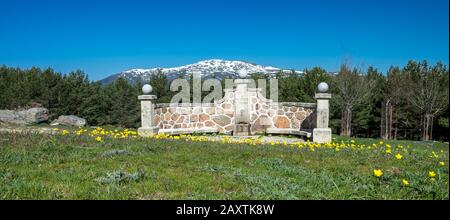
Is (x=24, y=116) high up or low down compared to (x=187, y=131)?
up

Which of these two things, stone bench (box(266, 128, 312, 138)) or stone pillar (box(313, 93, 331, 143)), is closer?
stone pillar (box(313, 93, 331, 143))

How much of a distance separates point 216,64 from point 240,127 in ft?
102

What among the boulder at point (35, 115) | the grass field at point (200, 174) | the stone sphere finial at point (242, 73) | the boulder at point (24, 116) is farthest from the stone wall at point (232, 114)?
the boulder at point (35, 115)

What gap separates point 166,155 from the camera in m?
5.58

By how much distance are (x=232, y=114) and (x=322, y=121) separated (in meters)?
3.78

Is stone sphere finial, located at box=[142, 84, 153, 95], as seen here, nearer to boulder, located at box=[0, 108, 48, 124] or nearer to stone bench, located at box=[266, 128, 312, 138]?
stone bench, located at box=[266, 128, 312, 138]

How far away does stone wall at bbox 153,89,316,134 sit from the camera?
13344mm

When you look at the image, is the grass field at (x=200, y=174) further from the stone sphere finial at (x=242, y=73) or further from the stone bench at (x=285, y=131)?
the stone sphere finial at (x=242, y=73)

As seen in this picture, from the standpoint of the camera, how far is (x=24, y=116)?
2053 cm

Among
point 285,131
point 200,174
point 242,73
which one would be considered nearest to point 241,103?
point 242,73

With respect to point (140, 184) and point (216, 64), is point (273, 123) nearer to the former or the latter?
point (140, 184)

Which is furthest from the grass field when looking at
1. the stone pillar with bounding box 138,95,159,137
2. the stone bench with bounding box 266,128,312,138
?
the stone bench with bounding box 266,128,312,138

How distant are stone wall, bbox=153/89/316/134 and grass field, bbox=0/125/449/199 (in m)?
7.02

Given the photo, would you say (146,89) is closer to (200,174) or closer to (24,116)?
(200,174)
